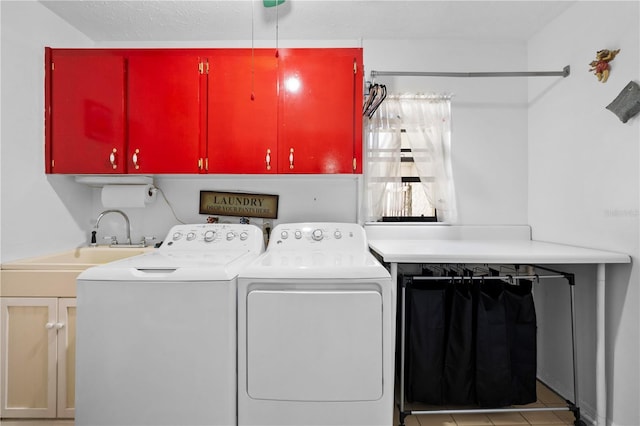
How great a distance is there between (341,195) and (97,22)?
2145 millimetres

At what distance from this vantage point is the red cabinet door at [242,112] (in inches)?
86.0

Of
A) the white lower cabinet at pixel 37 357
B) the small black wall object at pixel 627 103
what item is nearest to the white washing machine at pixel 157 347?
the white lower cabinet at pixel 37 357

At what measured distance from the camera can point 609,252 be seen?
70.9 inches

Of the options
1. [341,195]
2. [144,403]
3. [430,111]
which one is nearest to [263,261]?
[144,403]

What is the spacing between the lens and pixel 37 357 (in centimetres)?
185

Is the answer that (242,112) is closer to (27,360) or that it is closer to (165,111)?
(165,111)

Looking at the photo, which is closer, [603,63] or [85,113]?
[603,63]

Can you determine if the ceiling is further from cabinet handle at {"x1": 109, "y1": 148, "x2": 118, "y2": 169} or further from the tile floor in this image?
the tile floor

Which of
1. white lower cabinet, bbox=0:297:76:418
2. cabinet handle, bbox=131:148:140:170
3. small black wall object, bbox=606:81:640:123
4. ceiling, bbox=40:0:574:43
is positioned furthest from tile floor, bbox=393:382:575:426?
ceiling, bbox=40:0:574:43

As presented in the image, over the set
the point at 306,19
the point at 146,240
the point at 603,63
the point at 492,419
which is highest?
the point at 306,19

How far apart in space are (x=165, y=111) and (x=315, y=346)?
1769 millimetres

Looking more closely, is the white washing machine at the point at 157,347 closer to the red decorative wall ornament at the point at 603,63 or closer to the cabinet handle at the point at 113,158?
the cabinet handle at the point at 113,158

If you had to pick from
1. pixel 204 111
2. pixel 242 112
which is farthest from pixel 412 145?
pixel 204 111

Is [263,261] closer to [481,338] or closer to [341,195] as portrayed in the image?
[341,195]
